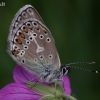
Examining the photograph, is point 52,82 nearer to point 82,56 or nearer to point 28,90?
point 28,90

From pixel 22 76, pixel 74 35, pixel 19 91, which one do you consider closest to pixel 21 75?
pixel 22 76

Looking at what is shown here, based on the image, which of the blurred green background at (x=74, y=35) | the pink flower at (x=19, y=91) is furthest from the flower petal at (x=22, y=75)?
the blurred green background at (x=74, y=35)

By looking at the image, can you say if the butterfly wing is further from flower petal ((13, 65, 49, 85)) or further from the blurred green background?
the blurred green background

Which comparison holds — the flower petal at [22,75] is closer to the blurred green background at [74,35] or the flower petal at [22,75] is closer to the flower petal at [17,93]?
the flower petal at [17,93]

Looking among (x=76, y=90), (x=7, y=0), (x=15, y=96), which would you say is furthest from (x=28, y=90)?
(x=7, y=0)

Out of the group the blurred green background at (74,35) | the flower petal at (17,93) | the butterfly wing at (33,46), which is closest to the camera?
the flower petal at (17,93)

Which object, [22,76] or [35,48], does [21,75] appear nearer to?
[22,76]
